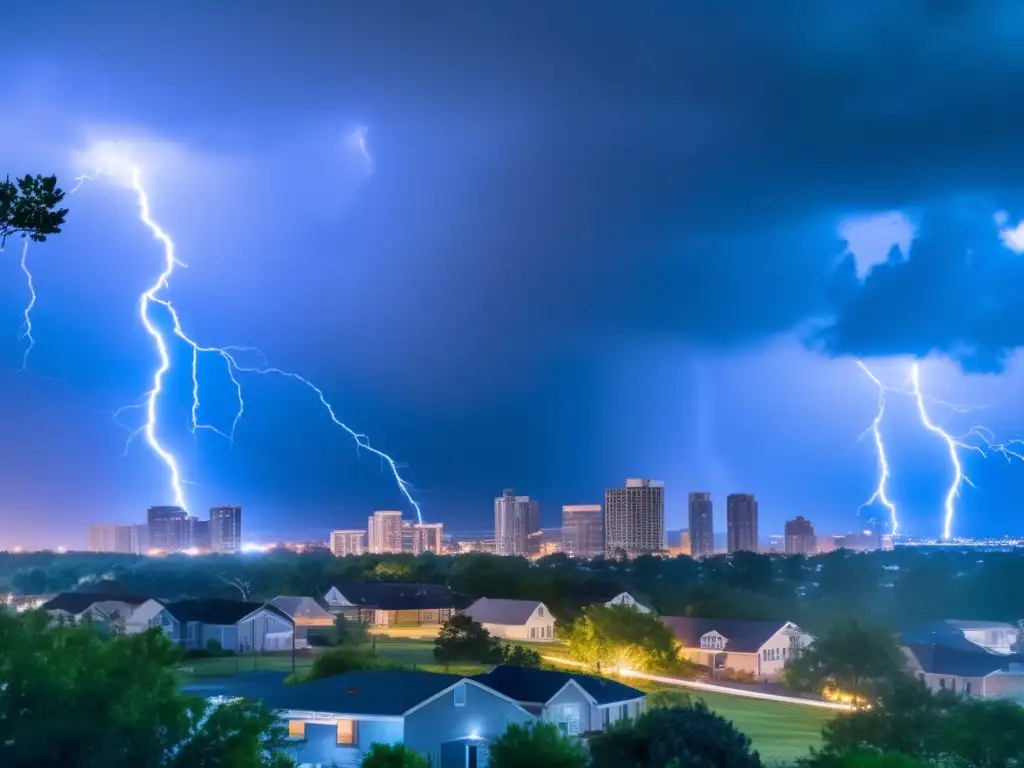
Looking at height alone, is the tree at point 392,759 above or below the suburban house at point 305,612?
above

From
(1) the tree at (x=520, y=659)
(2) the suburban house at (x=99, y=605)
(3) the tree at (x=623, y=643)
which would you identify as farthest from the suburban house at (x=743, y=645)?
(2) the suburban house at (x=99, y=605)

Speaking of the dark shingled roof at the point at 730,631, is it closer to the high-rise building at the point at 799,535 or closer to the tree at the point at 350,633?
the tree at the point at 350,633

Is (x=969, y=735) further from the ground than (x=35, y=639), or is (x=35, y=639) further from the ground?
(x=35, y=639)

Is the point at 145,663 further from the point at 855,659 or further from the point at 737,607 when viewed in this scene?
the point at 737,607

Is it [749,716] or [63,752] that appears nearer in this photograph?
[63,752]

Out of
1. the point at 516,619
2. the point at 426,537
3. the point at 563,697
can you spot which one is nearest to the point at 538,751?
the point at 563,697

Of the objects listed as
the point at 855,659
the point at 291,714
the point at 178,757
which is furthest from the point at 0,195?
the point at 855,659
